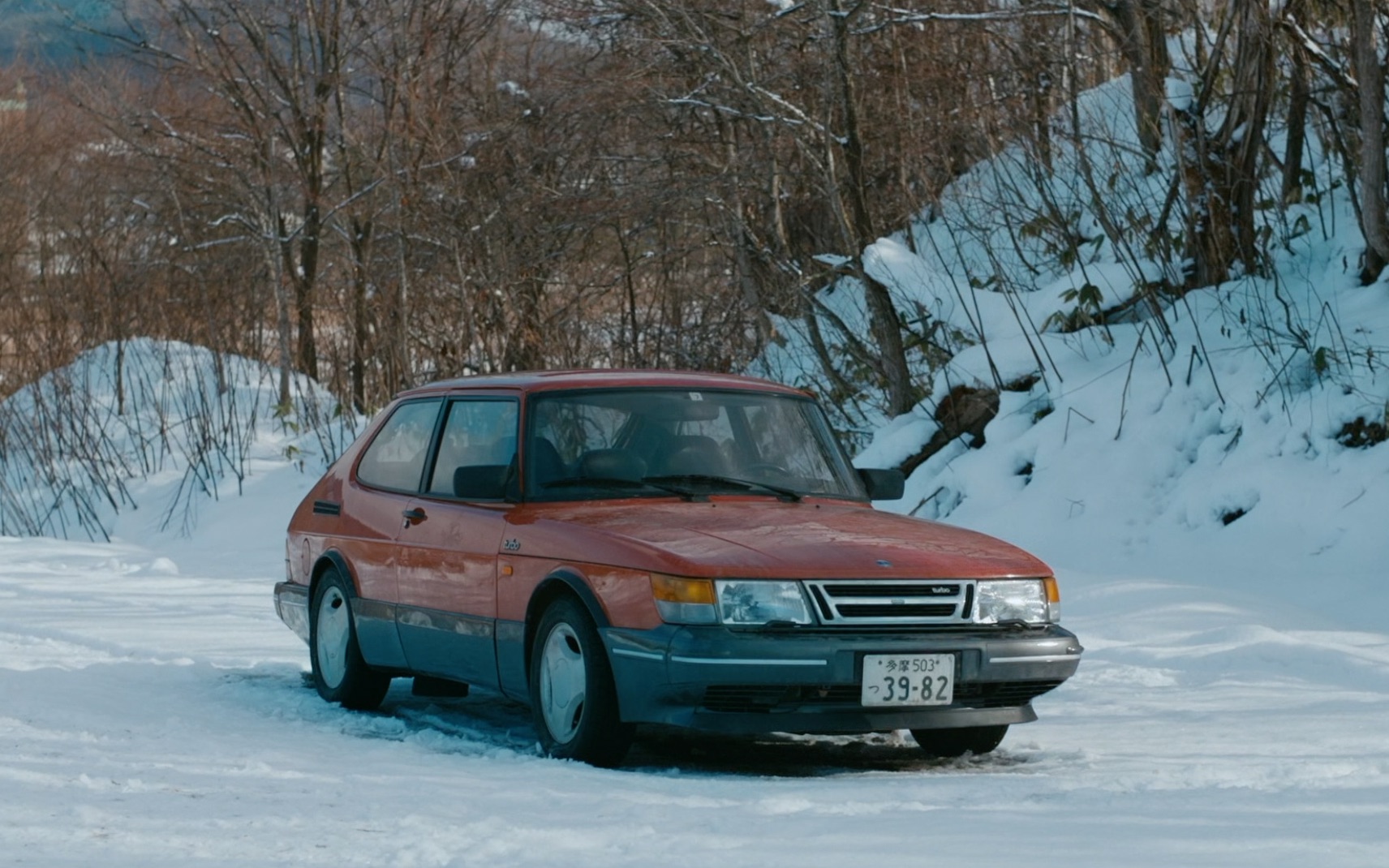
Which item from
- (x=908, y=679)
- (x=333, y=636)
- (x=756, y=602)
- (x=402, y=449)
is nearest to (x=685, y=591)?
(x=756, y=602)

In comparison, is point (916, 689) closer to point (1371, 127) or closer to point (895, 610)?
point (895, 610)

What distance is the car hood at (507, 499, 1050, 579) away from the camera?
5930 millimetres

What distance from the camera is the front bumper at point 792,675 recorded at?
5.80 m

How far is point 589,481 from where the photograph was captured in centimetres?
694

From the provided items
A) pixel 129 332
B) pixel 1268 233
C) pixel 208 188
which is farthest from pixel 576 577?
pixel 208 188

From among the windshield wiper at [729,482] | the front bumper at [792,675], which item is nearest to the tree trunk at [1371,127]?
the windshield wiper at [729,482]

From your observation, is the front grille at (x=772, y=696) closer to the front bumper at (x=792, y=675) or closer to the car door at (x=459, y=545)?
the front bumper at (x=792, y=675)

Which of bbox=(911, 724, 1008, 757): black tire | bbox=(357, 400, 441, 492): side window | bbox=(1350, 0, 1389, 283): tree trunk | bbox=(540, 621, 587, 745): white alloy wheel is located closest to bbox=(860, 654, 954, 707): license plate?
bbox=(911, 724, 1008, 757): black tire

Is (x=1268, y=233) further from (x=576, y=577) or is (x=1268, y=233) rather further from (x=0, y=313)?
(x=0, y=313)

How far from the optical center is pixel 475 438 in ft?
24.6

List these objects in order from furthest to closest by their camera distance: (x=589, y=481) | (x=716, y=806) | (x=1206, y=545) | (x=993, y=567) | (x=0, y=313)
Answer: (x=0, y=313) < (x=1206, y=545) < (x=589, y=481) < (x=993, y=567) < (x=716, y=806)

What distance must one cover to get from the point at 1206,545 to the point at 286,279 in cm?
1884

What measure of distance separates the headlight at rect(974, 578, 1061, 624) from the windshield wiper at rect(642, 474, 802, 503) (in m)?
1.13

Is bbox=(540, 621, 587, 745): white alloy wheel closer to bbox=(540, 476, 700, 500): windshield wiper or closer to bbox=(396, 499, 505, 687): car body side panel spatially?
bbox=(396, 499, 505, 687): car body side panel
